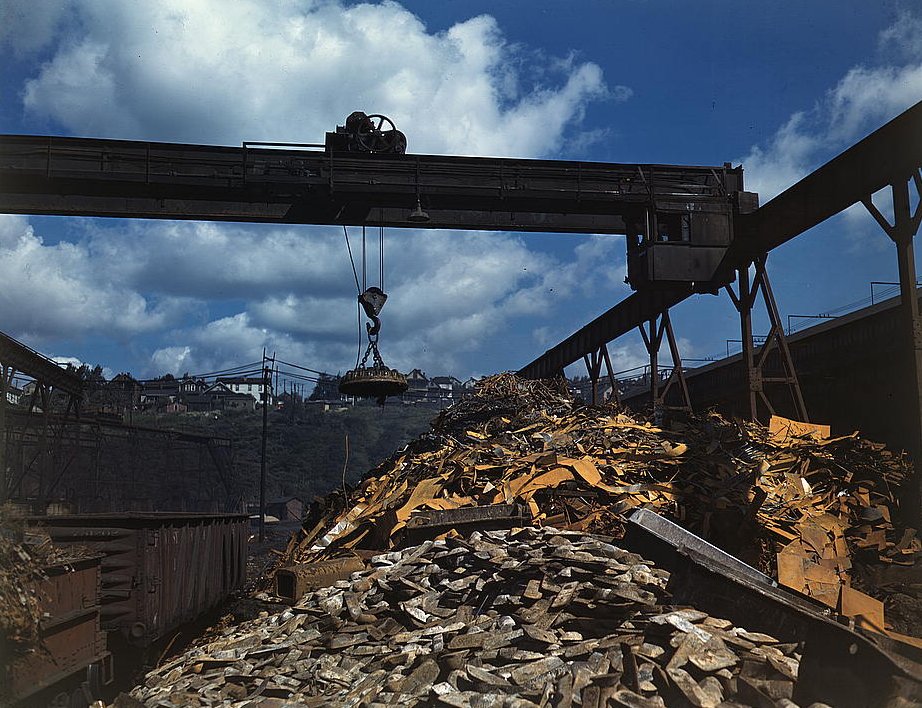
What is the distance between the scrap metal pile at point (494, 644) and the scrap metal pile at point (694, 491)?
5.02 feet

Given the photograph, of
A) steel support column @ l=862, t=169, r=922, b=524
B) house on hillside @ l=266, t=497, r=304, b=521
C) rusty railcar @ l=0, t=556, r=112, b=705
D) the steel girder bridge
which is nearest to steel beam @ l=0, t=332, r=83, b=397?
the steel girder bridge

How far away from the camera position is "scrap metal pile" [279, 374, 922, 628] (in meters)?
8.09

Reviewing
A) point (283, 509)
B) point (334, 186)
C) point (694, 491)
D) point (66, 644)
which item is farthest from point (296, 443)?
point (66, 644)

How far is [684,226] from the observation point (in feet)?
46.2

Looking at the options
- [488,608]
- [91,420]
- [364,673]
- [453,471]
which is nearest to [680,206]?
[453,471]

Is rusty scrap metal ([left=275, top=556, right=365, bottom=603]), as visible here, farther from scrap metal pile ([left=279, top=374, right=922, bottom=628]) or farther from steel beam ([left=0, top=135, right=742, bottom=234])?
steel beam ([left=0, top=135, right=742, bottom=234])

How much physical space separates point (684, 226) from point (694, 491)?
21.6 feet

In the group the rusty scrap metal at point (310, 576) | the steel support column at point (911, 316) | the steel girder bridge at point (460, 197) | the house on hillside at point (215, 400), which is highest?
the house on hillside at point (215, 400)

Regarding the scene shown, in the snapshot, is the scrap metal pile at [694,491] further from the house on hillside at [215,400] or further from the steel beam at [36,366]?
the house on hillside at [215,400]

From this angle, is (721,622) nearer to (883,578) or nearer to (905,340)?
(883,578)

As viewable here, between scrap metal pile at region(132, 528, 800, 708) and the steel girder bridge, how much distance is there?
691cm

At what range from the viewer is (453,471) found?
34.2 ft

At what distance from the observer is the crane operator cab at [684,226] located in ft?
45.4

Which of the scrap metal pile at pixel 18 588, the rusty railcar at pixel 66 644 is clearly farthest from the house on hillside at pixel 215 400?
the scrap metal pile at pixel 18 588
